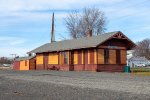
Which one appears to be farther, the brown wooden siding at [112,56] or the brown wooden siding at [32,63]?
the brown wooden siding at [32,63]

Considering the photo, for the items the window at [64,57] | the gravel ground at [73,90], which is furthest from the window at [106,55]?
the gravel ground at [73,90]

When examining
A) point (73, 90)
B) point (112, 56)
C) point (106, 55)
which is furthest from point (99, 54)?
point (73, 90)

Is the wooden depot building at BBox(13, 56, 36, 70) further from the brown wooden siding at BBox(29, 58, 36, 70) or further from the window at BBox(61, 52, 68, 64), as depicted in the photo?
the window at BBox(61, 52, 68, 64)

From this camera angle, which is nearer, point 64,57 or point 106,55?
point 106,55

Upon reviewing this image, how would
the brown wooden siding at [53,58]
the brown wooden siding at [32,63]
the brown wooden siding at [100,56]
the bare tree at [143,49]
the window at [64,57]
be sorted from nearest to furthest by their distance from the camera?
the brown wooden siding at [100,56] < the window at [64,57] < the brown wooden siding at [53,58] < the brown wooden siding at [32,63] < the bare tree at [143,49]

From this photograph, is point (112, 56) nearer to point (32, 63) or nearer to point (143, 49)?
point (32, 63)

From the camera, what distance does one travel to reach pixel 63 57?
4731 centimetres

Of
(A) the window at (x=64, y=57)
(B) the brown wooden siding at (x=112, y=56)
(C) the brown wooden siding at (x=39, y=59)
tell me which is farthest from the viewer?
(C) the brown wooden siding at (x=39, y=59)

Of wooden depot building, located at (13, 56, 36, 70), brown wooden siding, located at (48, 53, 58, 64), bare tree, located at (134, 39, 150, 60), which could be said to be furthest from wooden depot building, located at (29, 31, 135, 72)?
bare tree, located at (134, 39, 150, 60)

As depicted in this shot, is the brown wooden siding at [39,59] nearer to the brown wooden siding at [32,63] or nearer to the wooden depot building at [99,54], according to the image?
the brown wooden siding at [32,63]

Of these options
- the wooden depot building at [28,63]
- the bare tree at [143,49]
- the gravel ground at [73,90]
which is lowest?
the gravel ground at [73,90]

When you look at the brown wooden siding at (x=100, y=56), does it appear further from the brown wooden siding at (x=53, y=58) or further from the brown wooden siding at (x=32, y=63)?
the brown wooden siding at (x=32, y=63)

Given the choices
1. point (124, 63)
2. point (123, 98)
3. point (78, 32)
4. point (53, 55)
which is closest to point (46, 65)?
point (53, 55)

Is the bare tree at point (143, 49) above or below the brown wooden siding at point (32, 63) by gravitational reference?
above
